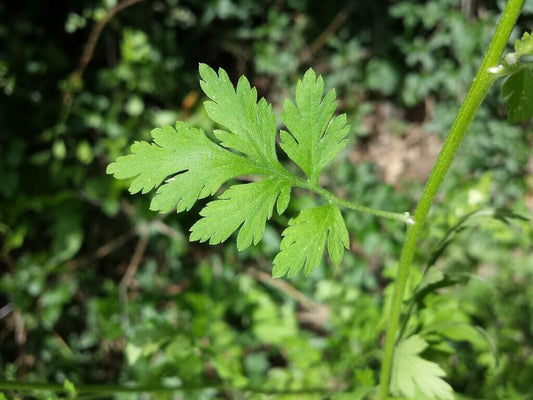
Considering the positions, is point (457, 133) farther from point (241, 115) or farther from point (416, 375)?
point (416, 375)

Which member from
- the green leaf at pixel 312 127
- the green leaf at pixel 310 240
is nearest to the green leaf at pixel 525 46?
the green leaf at pixel 312 127

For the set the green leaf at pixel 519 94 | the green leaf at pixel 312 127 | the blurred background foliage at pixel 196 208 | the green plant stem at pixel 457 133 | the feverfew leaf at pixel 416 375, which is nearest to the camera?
the green plant stem at pixel 457 133

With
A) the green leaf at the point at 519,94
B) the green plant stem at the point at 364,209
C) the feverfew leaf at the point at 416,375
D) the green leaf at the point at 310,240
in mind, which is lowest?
the feverfew leaf at the point at 416,375

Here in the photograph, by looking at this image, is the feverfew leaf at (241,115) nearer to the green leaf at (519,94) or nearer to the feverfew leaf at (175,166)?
the feverfew leaf at (175,166)

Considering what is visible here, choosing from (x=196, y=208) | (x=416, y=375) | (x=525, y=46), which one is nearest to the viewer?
(x=525, y=46)

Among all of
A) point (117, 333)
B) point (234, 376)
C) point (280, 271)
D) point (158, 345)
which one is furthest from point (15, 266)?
point (280, 271)

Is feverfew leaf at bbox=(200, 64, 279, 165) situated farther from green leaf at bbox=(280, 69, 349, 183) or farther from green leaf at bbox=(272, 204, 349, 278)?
green leaf at bbox=(272, 204, 349, 278)

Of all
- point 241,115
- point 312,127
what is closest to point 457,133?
point 312,127
